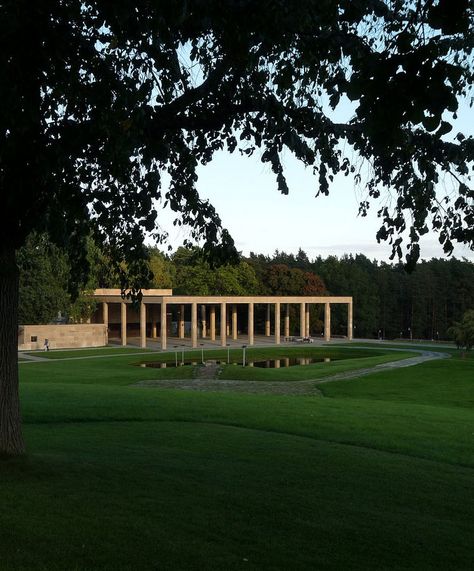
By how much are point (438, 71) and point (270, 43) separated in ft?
11.6

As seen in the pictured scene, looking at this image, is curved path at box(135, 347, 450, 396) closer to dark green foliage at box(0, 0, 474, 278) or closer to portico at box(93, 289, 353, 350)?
dark green foliage at box(0, 0, 474, 278)

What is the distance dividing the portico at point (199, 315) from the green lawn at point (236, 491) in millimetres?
38085

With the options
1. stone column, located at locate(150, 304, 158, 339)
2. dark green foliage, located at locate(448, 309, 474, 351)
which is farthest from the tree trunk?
stone column, located at locate(150, 304, 158, 339)

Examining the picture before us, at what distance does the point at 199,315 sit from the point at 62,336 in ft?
94.6

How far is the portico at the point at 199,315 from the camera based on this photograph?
201 feet

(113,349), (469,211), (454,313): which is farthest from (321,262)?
(469,211)

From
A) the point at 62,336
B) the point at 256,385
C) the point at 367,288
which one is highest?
the point at 367,288

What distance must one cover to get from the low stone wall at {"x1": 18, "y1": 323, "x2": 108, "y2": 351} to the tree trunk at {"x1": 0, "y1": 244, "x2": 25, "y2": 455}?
4765cm

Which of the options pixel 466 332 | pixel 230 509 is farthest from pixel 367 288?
pixel 230 509

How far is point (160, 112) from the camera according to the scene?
797cm

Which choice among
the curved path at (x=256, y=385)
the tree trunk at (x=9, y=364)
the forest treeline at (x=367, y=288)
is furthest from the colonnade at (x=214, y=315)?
the tree trunk at (x=9, y=364)

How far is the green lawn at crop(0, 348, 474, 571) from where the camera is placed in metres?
5.83

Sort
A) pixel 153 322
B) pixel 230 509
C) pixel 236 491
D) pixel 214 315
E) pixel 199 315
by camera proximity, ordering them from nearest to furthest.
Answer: pixel 230 509, pixel 236 491, pixel 214 315, pixel 153 322, pixel 199 315

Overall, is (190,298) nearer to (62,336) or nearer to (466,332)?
(62,336)
